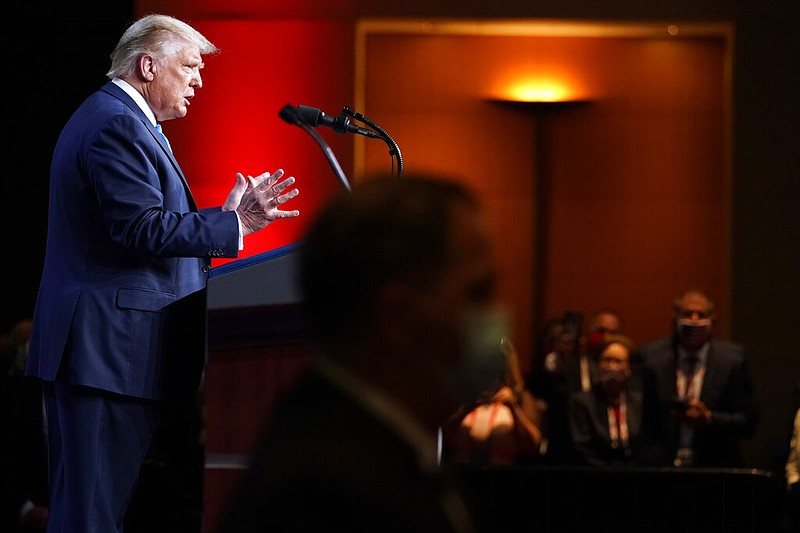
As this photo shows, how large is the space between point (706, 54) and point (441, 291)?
5.99 metres

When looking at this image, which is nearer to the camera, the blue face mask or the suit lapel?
the blue face mask

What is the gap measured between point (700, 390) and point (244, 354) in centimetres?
357

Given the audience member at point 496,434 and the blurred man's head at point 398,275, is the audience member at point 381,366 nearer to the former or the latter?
the blurred man's head at point 398,275

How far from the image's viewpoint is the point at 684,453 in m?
5.19

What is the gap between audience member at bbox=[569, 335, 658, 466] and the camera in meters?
5.11

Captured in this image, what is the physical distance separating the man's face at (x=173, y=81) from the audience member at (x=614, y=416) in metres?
2.95

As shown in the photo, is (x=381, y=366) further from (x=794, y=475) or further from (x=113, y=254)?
(x=794, y=475)

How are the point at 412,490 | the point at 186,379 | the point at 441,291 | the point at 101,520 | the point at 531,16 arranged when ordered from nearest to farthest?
the point at 412,490
the point at 441,291
the point at 101,520
the point at 186,379
the point at 531,16

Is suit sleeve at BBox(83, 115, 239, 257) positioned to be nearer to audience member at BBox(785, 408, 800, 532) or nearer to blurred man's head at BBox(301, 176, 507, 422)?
blurred man's head at BBox(301, 176, 507, 422)

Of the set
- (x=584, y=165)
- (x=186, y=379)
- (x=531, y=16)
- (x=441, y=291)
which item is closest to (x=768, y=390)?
(x=584, y=165)

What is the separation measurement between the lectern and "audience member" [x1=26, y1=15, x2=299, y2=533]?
0.49ft

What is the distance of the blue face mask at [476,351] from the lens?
1.17 m

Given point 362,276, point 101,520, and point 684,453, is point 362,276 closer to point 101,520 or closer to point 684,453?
point 101,520

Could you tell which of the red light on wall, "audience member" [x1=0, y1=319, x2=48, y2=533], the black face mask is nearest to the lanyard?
the black face mask
